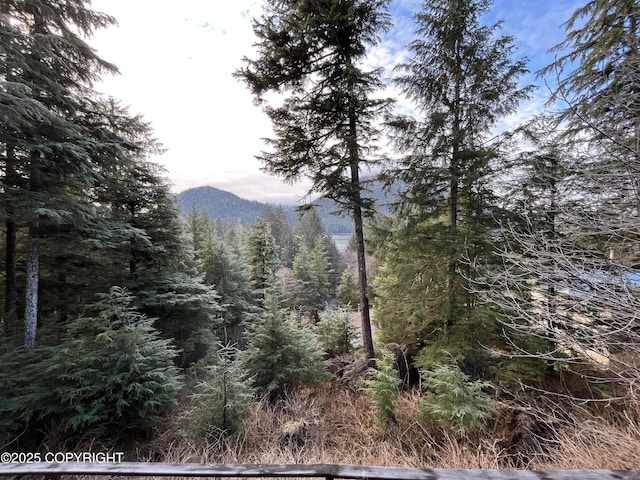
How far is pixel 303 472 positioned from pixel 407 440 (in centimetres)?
374

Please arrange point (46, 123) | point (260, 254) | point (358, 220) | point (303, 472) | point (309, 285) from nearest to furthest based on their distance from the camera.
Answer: point (303, 472) < point (46, 123) < point (358, 220) < point (260, 254) < point (309, 285)

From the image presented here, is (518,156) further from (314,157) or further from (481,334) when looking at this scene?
(314,157)

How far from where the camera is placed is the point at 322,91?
6723 millimetres

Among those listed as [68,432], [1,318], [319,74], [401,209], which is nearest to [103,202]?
[1,318]

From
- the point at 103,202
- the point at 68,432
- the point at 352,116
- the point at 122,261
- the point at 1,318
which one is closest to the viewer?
the point at 68,432

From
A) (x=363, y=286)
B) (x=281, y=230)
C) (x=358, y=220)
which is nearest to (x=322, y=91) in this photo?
(x=358, y=220)

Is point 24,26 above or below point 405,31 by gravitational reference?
above

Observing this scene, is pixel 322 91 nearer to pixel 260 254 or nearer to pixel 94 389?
pixel 94 389

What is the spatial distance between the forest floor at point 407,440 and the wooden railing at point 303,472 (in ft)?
6.74

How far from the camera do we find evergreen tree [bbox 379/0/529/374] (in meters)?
5.15

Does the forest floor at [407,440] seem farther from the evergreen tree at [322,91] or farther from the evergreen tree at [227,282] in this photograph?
the evergreen tree at [227,282]

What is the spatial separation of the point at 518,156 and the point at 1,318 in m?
13.7

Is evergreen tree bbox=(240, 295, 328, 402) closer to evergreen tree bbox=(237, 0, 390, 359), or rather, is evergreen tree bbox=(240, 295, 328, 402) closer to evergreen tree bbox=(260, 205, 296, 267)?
evergreen tree bbox=(237, 0, 390, 359)

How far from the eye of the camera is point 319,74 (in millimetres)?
6691
